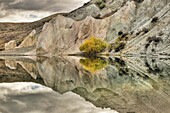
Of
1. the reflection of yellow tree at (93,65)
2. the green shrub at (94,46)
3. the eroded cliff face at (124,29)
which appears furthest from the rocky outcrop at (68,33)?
the reflection of yellow tree at (93,65)

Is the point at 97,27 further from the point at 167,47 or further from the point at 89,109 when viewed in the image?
the point at 89,109

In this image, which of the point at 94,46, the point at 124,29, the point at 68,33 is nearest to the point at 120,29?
the point at 124,29

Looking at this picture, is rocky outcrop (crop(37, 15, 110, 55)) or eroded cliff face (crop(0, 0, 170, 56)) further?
rocky outcrop (crop(37, 15, 110, 55))

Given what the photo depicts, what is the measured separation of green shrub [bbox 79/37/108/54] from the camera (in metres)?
128

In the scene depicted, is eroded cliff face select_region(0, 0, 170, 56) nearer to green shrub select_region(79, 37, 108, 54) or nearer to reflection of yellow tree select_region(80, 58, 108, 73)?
green shrub select_region(79, 37, 108, 54)

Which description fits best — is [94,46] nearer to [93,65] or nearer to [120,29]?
[120,29]

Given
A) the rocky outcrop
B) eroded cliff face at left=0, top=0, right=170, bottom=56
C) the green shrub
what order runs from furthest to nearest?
the rocky outcrop, the green shrub, eroded cliff face at left=0, top=0, right=170, bottom=56

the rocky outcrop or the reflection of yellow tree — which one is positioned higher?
the rocky outcrop

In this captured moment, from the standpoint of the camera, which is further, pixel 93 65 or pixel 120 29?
pixel 120 29

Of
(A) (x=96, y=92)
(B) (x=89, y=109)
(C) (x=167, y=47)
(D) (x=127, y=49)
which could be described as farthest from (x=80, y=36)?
(B) (x=89, y=109)

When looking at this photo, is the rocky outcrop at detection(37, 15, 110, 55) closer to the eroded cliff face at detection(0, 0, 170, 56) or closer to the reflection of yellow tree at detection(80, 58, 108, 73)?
the eroded cliff face at detection(0, 0, 170, 56)

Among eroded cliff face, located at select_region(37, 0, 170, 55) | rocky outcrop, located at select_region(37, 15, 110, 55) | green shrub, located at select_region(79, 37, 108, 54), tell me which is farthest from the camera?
rocky outcrop, located at select_region(37, 15, 110, 55)

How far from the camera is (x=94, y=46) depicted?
130m

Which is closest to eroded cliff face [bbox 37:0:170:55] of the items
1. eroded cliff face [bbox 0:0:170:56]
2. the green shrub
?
eroded cliff face [bbox 0:0:170:56]
